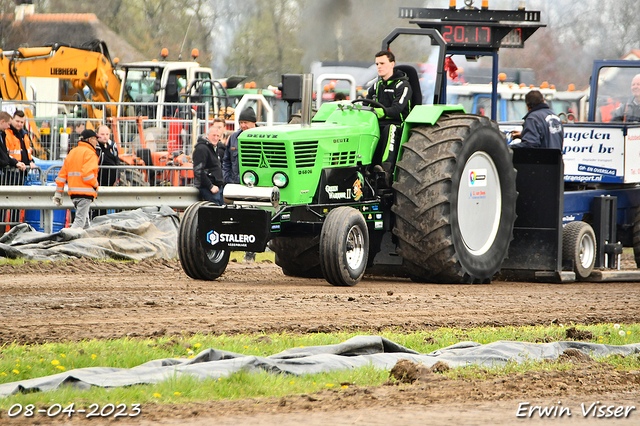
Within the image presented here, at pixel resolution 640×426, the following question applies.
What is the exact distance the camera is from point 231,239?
8.52 meters

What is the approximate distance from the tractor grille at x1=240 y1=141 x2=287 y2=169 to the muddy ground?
1.24 m

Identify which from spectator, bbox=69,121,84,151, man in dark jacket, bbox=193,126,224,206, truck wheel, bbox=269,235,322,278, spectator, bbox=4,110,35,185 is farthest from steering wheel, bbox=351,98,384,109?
spectator, bbox=69,121,84,151

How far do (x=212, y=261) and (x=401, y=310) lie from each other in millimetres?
2516

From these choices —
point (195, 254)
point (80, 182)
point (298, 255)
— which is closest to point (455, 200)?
point (298, 255)

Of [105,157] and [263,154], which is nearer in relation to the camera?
[263,154]

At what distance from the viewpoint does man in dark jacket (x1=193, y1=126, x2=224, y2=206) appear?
1333 centimetres

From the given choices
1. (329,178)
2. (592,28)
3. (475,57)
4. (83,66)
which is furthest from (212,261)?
(592,28)

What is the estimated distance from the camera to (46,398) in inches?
165

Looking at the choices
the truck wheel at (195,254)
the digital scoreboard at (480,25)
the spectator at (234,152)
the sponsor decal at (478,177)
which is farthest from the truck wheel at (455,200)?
the spectator at (234,152)

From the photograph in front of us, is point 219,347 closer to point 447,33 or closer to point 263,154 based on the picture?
point 263,154

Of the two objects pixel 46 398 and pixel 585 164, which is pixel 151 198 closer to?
pixel 585 164

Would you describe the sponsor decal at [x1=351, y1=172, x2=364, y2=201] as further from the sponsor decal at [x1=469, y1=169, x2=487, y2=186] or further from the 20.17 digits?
the 20.17 digits

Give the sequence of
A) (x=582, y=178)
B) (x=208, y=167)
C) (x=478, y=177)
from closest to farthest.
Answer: (x=478, y=177)
(x=582, y=178)
(x=208, y=167)

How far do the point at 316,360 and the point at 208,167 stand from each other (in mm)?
8710
